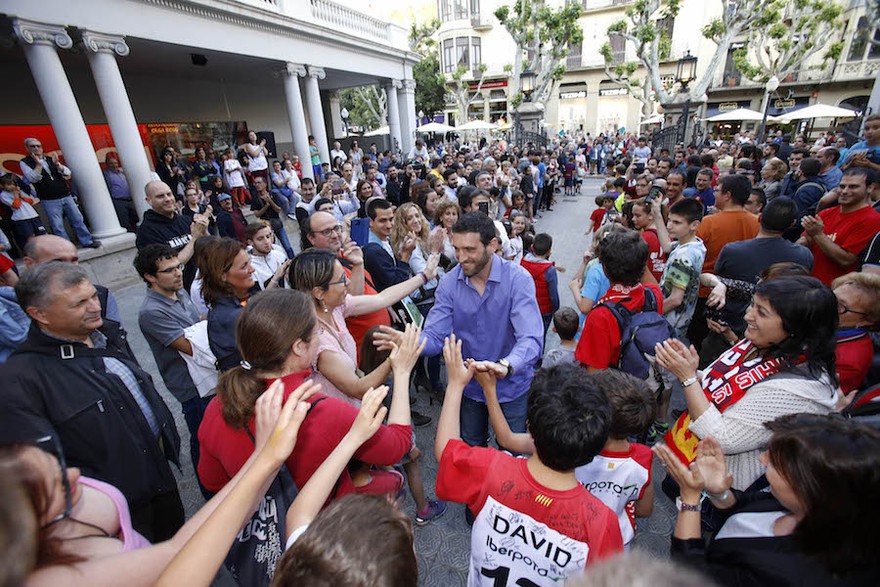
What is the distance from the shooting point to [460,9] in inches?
1597

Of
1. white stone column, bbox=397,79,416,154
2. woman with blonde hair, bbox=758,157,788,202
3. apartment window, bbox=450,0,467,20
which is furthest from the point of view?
apartment window, bbox=450,0,467,20

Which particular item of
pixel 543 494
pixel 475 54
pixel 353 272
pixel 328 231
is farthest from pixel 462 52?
pixel 543 494

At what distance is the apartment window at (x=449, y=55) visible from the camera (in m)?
41.3

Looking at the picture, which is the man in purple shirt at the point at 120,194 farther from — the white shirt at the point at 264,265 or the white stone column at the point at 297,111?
the white shirt at the point at 264,265

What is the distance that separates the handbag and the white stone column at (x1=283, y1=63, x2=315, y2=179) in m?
11.8

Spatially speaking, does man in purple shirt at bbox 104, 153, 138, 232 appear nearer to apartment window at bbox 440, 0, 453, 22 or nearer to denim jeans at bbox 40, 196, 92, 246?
denim jeans at bbox 40, 196, 92, 246

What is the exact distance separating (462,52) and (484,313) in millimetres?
46087

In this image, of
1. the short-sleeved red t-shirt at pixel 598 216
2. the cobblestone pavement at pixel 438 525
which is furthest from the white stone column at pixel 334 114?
the cobblestone pavement at pixel 438 525

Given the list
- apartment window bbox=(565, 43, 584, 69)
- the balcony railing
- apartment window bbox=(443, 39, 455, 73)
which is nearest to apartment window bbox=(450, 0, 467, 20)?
apartment window bbox=(443, 39, 455, 73)

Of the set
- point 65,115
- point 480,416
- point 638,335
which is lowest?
point 480,416

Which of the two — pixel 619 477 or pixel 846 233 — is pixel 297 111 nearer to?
pixel 846 233

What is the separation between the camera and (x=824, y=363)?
179 cm

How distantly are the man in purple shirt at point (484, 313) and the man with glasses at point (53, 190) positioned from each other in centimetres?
772

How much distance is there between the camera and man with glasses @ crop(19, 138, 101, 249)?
666 cm
